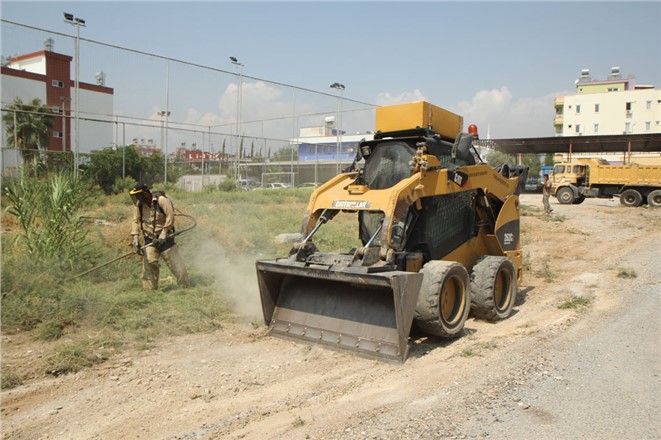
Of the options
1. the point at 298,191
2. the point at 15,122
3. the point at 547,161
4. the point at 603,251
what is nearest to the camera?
the point at 603,251

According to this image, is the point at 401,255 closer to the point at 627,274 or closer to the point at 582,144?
the point at 627,274

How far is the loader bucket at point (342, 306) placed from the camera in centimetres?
483

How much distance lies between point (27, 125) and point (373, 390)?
18.6 meters

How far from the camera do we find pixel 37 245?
25.0ft

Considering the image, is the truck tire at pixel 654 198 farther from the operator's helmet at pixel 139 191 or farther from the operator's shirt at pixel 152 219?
the operator's helmet at pixel 139 191

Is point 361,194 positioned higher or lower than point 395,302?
higher

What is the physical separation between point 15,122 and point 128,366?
1427 centimetres

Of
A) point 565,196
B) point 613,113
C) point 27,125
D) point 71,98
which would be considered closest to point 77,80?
point 71,98

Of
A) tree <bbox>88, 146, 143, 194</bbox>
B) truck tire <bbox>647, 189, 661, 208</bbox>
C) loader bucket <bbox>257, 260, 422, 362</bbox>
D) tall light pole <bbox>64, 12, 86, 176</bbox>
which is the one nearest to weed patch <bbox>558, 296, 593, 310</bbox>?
loader bucket <bbox>257, 260, 422, 362</bbox>

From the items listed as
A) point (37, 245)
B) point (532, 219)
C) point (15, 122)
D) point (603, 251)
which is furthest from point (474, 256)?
point (15, 122)

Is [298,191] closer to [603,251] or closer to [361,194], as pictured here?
[603,251]

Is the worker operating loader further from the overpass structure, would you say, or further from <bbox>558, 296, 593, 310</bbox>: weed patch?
the overpass structure

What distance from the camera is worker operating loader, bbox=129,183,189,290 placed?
758cm

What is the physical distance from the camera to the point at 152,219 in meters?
7.82
